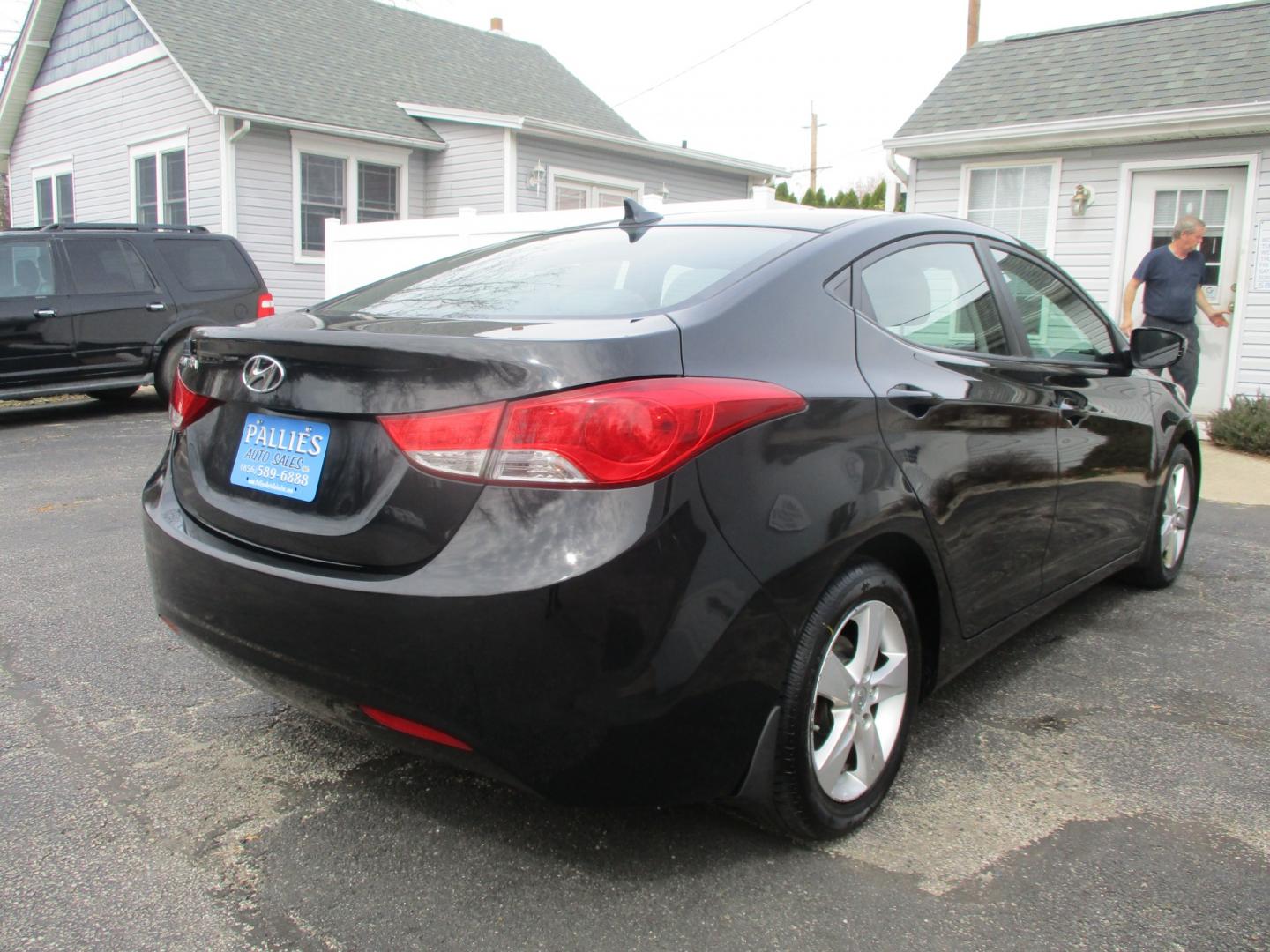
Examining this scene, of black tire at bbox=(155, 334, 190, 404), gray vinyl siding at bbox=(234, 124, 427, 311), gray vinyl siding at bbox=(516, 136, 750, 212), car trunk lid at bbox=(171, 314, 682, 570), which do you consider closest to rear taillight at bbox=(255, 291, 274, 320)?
black tire at bbox=(155, 334, 190, 404)

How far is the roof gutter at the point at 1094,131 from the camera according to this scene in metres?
9.83

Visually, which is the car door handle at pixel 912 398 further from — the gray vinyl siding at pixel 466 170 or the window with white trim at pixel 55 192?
the window with white trim at pixel 55 192

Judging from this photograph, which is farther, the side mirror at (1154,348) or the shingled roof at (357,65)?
the shingled roof at (357,65)

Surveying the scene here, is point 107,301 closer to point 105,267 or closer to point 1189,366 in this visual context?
point 105,267

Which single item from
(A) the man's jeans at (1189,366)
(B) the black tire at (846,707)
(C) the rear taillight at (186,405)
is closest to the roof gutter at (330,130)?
(A) the man's jeans at (1189,366)

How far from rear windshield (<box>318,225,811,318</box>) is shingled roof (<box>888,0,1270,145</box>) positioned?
29.8 ft

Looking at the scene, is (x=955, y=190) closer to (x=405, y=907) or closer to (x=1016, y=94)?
(x=1016, y=94)

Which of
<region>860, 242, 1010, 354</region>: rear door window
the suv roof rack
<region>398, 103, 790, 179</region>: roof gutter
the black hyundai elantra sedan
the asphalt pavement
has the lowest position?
the asphalt pavement

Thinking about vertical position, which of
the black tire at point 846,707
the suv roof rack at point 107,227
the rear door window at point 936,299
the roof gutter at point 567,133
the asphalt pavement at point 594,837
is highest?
the roof gutter at point 567,133

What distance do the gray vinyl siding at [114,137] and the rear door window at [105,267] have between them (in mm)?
4926

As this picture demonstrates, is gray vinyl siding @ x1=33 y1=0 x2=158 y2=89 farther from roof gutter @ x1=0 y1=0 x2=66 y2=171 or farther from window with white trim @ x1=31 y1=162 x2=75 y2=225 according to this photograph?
window with white trim @ x1=31 y1=162 x2=75 y2=225

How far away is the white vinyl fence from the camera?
11.1m

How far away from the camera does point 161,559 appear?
104 inches

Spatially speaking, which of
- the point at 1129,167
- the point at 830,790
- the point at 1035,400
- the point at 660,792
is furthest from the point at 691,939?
the point at 1129,167
